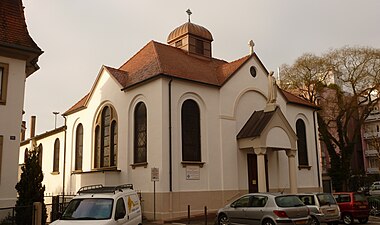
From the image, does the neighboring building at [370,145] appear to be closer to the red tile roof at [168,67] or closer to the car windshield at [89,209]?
the red tile roof at [168,67]

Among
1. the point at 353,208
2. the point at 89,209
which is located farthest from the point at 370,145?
the point at 89,209

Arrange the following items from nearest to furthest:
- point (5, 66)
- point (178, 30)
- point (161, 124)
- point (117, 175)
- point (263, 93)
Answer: point (5, 66), point (161, 124), point (117, 175), point (263, 93), point (178, 30)

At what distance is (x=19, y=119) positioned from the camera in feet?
55.8

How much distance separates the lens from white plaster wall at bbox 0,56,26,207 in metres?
16.1

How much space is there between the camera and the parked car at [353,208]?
18.3 m

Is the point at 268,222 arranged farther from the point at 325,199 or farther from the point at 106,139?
the point at 106,139

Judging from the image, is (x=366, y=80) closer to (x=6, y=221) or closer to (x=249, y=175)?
(x=249, y=175)

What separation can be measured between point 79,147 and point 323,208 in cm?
→ 1864

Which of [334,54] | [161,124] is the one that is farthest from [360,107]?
[161,124]

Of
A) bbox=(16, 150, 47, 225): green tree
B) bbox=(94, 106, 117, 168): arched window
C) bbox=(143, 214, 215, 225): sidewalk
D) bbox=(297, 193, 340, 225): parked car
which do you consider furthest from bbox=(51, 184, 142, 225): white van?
bbox=(94, 106, 117, 168): arched window

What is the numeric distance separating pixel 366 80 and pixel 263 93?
1306 cm

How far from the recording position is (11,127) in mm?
16688

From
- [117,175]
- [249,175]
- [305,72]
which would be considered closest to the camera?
[117,175]

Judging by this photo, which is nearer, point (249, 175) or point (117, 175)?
point (117, 175)
